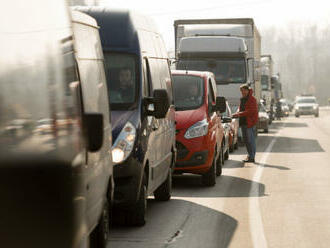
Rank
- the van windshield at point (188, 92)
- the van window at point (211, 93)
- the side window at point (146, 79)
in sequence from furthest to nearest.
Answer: the van window at point (211, 93)
the van windshield at point (188, 92)
the side window at point (146, 79)

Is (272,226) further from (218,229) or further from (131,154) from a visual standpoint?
(131,154)

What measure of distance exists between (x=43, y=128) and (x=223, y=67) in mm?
22267

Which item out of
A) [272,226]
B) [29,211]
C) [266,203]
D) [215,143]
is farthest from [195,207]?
[29,211]

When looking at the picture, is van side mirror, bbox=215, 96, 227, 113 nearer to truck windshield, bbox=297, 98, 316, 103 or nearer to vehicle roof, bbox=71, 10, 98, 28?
vehicle roof, bbox=71, 10, 98, 28

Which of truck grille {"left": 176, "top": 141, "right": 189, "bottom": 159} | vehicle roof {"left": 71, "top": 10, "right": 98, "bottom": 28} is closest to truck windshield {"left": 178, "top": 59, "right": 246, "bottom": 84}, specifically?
truck grille {"left": 176, "top": 141, "right": 189, "bottom": 159}

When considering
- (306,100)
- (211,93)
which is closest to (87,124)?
(211,93)

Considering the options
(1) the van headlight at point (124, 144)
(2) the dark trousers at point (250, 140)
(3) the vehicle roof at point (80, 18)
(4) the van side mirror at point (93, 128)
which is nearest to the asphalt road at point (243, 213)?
(1) the van headlight at point (124, 144)

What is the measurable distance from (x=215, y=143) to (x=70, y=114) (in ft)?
33.9

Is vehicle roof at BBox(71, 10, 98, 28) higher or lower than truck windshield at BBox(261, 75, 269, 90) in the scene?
higher

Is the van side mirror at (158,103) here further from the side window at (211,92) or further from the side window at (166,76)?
the side window at (211,92)

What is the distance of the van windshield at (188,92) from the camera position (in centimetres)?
1595

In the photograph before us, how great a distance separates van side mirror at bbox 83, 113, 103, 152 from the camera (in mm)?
5730

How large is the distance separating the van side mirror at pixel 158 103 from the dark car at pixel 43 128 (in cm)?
452

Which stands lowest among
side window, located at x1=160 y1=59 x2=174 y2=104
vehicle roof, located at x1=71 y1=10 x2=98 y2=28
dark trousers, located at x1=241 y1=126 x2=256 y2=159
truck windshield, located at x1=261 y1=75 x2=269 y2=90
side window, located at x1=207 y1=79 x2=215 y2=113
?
truck windshield, located at x1=261 y1=75 x2=269 y2=90
